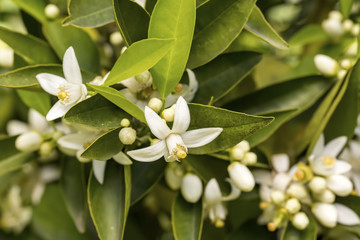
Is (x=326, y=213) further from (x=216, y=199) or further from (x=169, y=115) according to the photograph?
(x=169, y=115)

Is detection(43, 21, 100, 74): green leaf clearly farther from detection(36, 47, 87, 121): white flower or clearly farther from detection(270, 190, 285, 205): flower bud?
detection(270, 190, 285, 205): flower bud

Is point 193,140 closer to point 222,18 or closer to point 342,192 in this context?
point 222,18

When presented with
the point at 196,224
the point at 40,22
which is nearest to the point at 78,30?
the point at 40,22

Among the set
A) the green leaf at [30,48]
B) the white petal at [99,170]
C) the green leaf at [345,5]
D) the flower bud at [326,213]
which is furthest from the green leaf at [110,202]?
the green leaf at [345,5]

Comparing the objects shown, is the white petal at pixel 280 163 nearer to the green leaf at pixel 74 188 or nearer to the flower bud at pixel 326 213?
the flower bud at pixel 326 213

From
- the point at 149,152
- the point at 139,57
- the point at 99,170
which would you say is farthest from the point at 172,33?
the point at 99,170

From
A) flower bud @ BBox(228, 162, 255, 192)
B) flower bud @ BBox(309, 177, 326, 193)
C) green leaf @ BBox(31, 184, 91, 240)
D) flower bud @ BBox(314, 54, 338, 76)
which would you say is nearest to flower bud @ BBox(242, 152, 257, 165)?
flower bud @ BBox(228, 162, 255, 192)
